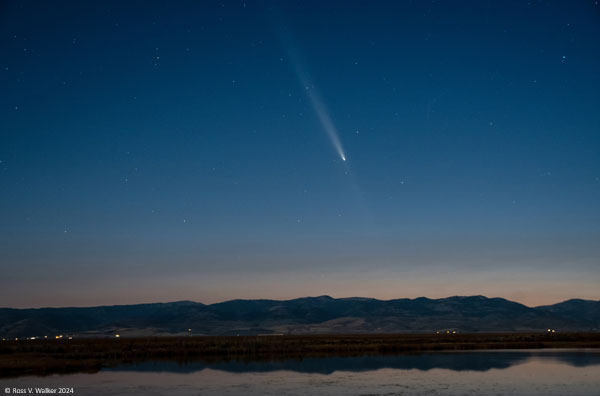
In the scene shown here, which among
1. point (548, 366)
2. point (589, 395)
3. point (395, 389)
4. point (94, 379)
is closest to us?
point (589, 395)

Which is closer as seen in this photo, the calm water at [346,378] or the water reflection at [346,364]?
the calm water at [346,378]

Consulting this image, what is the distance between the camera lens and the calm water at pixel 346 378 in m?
32.6

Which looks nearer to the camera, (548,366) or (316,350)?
(548,366)

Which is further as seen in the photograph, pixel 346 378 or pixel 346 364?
pixel 346 364

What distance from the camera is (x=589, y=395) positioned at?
97.0 feet

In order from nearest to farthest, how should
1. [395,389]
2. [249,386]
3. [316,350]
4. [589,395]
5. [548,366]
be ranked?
1. [589,395]
2. [395,389]
3. [249,386]
4. [548,366]
5. [316,350]

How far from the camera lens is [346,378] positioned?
126 feet

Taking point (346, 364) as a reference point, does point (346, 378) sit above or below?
below

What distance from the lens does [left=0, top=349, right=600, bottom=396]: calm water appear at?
107ft

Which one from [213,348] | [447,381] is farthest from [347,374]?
[213,348]

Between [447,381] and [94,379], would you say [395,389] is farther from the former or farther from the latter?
[94,379]

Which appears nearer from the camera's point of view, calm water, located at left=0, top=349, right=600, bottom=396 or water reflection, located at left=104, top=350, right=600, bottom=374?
calm water, located at left=0, top=349, right=600, bottom=396

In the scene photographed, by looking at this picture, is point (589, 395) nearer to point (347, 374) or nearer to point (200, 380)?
point (347, 374)

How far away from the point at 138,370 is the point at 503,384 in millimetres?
28341
